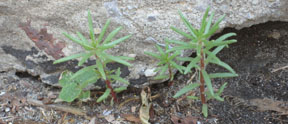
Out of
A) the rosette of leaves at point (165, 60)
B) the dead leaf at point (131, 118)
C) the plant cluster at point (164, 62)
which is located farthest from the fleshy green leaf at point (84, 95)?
the rosette of leaves at point (165, 60)

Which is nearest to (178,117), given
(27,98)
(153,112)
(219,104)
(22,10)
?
(153,112)

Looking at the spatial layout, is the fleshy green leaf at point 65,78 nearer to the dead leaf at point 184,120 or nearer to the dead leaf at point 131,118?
the dead leaf at point 131,118

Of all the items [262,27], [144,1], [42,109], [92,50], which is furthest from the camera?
[262,27]

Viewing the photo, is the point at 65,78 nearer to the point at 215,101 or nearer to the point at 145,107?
the point at 145,107

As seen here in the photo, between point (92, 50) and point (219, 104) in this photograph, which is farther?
point (219, 104)

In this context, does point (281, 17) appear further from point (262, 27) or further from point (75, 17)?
point (75, 17)

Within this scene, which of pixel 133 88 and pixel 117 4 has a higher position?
pixel 117 4
